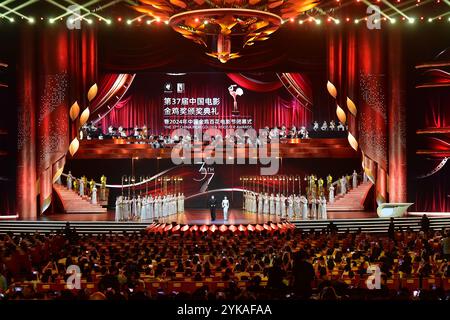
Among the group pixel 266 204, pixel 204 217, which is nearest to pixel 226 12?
pixel 204 217

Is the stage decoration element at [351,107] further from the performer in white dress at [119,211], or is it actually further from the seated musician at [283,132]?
the performer in white dress at [119,211]

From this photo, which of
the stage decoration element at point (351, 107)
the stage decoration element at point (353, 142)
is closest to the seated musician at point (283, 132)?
the stage decoration element at point (353, 142)

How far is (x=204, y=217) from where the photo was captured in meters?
19.7

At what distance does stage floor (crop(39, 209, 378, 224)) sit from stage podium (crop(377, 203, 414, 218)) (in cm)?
32

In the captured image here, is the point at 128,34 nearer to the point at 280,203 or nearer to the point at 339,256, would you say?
the point at 280,203

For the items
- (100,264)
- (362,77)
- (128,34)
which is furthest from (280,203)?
(100,264)

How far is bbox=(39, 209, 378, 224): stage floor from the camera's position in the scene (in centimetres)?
1839

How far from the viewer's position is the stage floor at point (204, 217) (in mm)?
18391

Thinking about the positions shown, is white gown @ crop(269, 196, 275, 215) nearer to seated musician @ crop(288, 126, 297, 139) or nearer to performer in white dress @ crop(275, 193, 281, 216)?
performer in white dress @ crop(275, 193, 281, 216)

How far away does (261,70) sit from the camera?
21844 mm

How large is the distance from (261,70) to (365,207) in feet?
18.6

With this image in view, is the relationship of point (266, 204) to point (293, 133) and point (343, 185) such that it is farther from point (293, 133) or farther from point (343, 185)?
point (293, 133)

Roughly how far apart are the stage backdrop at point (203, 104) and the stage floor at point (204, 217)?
5365 mm

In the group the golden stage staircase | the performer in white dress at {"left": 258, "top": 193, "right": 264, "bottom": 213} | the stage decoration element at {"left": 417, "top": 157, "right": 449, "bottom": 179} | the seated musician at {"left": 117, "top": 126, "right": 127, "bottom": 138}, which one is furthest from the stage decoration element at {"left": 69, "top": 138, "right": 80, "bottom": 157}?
the stage decoration element at {"left": 417, "top": 157, "right": 449, "bottom": 179}
